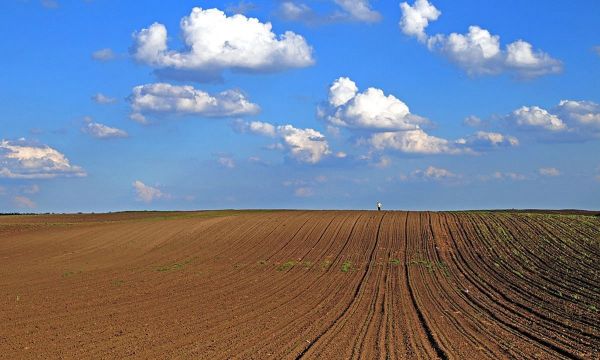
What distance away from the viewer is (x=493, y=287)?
26453mm

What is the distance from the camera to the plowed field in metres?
16.0

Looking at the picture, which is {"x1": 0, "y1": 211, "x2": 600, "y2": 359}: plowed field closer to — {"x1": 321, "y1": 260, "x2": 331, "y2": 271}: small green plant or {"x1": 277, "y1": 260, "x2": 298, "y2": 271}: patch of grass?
{"x1": 277, "y1": 260, "x2": 298, "y2": 271}: patch of grass

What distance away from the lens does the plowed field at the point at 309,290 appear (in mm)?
15977

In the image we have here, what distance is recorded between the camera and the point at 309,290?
26.3m

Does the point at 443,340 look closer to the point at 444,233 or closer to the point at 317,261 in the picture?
the point at 317,261

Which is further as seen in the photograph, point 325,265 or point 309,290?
point 325,265

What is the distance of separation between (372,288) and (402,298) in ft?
9.64

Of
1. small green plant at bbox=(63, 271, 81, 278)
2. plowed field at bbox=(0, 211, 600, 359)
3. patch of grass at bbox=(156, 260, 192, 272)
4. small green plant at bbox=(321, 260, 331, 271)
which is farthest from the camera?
patch of grass at bbox=(156, 260, 192, 272)

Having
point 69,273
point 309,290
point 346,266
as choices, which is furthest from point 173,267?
point 309,290

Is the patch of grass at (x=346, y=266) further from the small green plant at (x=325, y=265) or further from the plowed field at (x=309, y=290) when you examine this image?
the small green plant at (x=325, y=265)

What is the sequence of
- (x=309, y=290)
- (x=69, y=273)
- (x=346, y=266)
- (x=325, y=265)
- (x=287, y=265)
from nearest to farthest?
1. (x=309, y=290)
2. (x=69, y=273)
3. (x=346, y=266)
4. (x=325, y=265)
5. (x=287, y=265)

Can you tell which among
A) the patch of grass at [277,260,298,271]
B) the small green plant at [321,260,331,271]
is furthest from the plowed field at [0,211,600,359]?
the small green plant at [321,260,331,271]

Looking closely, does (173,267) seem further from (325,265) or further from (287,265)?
(325,265)

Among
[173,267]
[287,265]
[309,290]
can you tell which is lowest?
[309,290]
